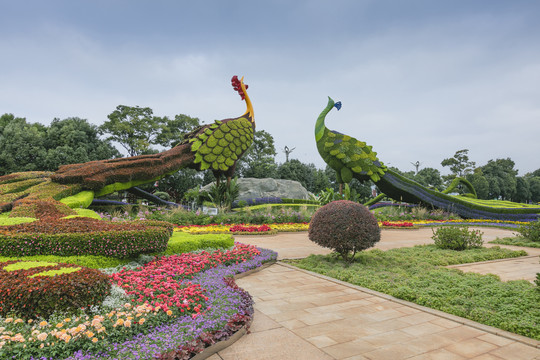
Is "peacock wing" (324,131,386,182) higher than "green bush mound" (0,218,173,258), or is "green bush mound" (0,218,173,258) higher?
"peacock wing" (324,131,386,182)

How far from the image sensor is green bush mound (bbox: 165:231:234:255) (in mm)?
6141

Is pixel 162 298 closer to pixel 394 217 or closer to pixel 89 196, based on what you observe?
pixel 89 196

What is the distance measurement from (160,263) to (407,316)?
145 inches

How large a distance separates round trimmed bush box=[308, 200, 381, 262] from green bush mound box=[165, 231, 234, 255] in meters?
2.02

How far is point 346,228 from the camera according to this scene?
5.78m

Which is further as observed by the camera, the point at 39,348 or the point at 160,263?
the point at 160,263

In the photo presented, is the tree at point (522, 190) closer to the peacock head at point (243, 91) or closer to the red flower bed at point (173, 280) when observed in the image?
the peacock head at point (243, 91)

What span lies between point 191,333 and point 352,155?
1407 centimetres

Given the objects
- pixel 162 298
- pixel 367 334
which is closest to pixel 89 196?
pixel 162 298

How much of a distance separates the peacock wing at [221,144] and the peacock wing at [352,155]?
429cm

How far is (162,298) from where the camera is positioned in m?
3.38

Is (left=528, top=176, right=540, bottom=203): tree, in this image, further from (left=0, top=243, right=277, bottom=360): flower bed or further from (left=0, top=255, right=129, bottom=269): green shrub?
(left=0, top=255, right=129, bottom=269): green shrub

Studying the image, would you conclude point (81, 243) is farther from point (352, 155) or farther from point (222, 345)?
point (352, 155)

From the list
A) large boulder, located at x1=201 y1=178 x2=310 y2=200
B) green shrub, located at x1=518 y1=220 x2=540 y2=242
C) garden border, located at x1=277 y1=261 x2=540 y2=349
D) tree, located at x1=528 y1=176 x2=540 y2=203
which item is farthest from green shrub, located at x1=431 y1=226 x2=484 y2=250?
tree, located at x1=528 y1=176 x2=540 y2=203
